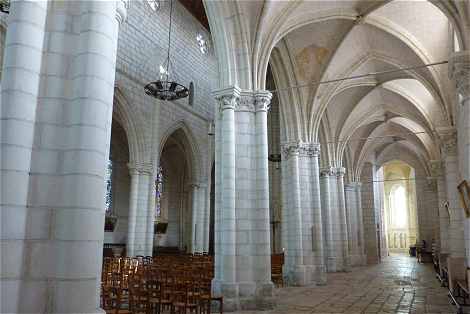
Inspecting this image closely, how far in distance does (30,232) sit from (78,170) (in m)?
0.82

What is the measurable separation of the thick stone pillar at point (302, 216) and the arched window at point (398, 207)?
103ft

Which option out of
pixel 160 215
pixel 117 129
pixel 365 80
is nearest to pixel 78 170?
pixel 365 80

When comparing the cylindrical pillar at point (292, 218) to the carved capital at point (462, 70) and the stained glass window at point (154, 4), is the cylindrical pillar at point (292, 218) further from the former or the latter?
the stained glass window at point (154, 4)

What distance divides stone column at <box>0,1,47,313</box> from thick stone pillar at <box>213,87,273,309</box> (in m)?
5.97

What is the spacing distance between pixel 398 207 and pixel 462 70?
38374 mm

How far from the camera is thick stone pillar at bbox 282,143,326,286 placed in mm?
14797

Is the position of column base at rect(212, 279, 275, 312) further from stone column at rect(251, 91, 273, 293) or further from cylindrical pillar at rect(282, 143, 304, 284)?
cylindrical pillar at rect(282, 143, 304, 284)

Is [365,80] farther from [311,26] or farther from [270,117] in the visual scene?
[270,117]

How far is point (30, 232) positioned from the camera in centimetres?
433

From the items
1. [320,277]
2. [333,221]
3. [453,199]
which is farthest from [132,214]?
[453,199]

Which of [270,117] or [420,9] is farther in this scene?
[270,117]

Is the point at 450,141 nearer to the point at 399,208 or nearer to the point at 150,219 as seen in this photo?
the point at 150,219

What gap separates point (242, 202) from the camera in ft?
34.2

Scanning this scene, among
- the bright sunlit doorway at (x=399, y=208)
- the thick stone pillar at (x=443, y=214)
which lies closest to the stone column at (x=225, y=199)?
the thick stone pillar at (x=443, y=214)
